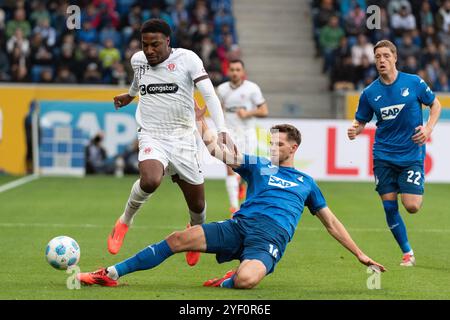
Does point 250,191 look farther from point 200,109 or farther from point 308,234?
point 308,234

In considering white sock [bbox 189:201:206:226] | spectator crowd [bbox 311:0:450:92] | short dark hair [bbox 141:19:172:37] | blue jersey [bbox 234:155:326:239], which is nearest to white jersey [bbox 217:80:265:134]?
white sock [bbox 189:201:206:226]

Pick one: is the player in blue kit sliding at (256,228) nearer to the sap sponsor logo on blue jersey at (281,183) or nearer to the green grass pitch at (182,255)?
the sap sponsor logo on blue jersey at (281,183)

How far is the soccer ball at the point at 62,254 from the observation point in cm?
865

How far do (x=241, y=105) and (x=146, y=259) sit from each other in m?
8.25

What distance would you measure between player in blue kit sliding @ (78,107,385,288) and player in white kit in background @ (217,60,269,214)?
6997 mm

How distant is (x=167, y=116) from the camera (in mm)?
9883

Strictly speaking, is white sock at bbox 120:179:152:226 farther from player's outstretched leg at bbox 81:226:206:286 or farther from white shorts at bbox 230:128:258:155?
white shorts at bbox 230:128:258:155

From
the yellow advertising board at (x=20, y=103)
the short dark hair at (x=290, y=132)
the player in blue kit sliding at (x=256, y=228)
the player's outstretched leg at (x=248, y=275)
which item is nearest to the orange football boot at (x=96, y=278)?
the player in blue kit sliding at (x=256, y=228)

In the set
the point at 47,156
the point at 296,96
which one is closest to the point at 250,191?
the point at 47,156

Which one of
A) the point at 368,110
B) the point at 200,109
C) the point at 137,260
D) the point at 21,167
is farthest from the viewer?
the point at 21,167

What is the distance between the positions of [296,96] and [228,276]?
19033 millimetres

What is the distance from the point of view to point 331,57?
27719mm

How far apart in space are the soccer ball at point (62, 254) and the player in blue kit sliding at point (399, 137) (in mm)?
3418

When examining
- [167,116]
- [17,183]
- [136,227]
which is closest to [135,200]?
[167,116]
